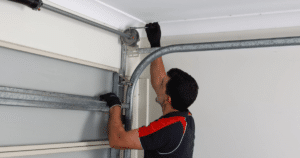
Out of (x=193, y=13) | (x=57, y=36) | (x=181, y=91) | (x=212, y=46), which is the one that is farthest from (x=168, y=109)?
(x=57, y=36)

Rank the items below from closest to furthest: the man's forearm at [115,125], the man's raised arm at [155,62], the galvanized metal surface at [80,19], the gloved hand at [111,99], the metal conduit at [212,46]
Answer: the galvanized metal surface at [80,19] < the metal conduit at [212,46] < the man's forearm at [115,125] < the gloved hand at [111,99] < the man's raised arm at [155,62]

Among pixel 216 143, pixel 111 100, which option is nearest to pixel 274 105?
pixel 216 143

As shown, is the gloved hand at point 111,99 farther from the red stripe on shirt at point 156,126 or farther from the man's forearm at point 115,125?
the red stripe on shirt at point 156,126

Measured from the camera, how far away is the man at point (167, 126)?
5.07 ft

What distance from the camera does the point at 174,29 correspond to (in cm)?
203

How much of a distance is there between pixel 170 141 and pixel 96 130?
1.51 ft

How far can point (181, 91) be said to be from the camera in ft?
5.41

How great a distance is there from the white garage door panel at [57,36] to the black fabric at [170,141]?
1.78ft

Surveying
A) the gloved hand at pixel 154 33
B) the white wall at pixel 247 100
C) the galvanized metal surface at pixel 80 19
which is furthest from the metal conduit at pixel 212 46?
the white wall at pixel 247 100

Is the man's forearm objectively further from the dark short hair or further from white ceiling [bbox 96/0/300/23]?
white ceiling [bbox 96/0/300/23]

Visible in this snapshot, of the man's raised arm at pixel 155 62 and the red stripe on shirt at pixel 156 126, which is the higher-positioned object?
the man's raised arm at pixel 155 62

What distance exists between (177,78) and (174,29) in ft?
1.55

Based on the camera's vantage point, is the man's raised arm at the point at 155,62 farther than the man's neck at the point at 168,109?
Yes

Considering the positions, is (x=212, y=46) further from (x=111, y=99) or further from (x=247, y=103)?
(x=111, y=99)
